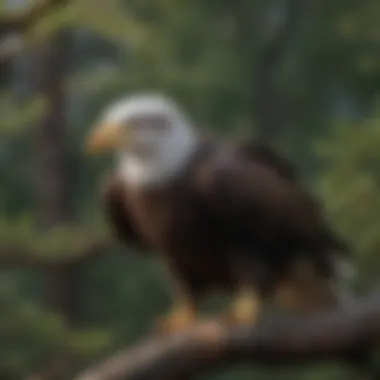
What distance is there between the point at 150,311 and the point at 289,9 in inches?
25.9

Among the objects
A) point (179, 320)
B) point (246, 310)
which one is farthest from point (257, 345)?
point (179, 320)

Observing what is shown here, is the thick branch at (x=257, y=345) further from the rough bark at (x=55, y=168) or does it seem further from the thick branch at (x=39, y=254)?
the rough bark at (x=55, y=168)

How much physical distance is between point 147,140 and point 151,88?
1.87 feet

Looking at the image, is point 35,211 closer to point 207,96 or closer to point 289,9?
point 207,96

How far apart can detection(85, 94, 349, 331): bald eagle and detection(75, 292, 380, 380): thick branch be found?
0.08m

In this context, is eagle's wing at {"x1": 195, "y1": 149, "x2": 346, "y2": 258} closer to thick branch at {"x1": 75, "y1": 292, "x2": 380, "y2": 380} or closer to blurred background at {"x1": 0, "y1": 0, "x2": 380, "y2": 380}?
thick branch at {"x1": 75, "y1": 292, "x2": 380, "y2": 380}

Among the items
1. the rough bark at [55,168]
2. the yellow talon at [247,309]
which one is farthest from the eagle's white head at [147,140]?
the rough bark at [55,168]

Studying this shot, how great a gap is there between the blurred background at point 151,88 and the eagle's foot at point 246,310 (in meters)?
0.36

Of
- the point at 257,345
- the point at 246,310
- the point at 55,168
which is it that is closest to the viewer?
the point at 257,345

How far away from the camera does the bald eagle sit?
1.09 meters

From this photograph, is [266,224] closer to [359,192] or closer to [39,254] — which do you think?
[359,192]

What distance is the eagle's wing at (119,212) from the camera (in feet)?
3.91

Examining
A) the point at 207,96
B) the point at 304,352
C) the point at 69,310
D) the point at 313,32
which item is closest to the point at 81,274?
the point at 69,310

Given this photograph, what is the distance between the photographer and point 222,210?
108 cm
